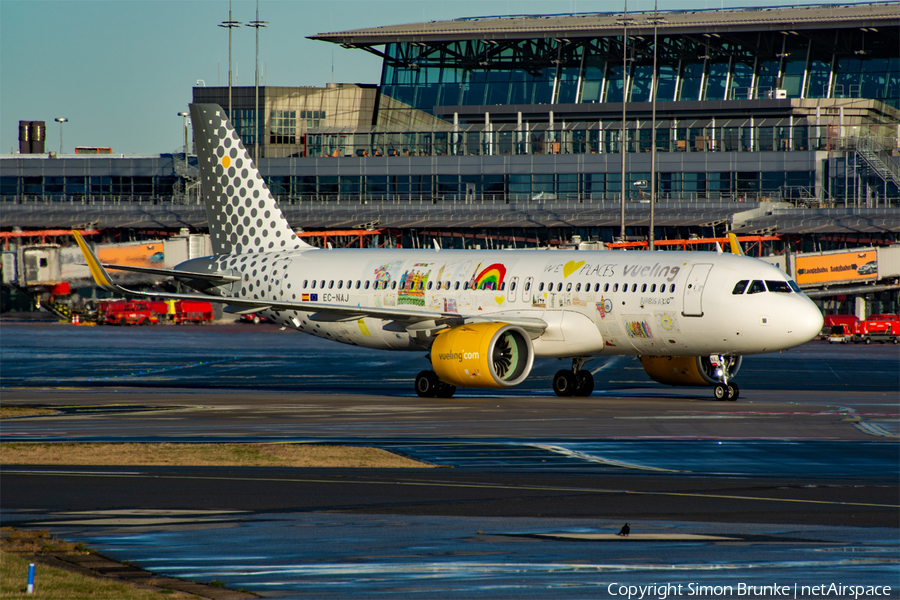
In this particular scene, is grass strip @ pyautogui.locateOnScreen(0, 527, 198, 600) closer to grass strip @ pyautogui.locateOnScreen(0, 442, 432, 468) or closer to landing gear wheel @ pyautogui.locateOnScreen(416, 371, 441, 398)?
grass strip @ pyautogui.locateOnScreen(0, 442, 432, 468)

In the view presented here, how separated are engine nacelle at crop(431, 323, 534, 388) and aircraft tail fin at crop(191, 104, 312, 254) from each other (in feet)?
35.2

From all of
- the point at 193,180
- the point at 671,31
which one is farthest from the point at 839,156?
the point at 193,180

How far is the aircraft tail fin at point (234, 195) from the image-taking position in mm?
41438

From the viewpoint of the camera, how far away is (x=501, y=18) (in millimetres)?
112438

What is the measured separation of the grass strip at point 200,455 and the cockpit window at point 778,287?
49.2 ft

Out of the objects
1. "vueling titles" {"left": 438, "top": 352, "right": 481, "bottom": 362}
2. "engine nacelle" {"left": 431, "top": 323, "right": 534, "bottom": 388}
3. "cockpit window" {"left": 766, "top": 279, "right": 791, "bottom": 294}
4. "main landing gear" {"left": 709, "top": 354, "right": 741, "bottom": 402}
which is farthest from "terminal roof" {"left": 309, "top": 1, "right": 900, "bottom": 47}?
"vueling titles" {"left": 438, "top": 352, "right": 481, "bottom": 362}

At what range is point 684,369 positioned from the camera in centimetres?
3516

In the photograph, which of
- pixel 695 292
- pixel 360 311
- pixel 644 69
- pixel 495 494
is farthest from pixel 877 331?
pixel 495 494

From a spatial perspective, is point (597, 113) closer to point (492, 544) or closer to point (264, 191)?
point (264, 191)

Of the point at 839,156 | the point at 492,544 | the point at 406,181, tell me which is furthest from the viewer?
the point at 406,181

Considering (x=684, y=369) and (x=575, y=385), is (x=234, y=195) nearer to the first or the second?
(x=575, y=385)

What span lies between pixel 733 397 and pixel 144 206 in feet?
251

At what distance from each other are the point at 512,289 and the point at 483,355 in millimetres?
3863

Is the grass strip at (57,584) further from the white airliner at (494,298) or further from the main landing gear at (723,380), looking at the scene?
the main landing gear at (723,380)
